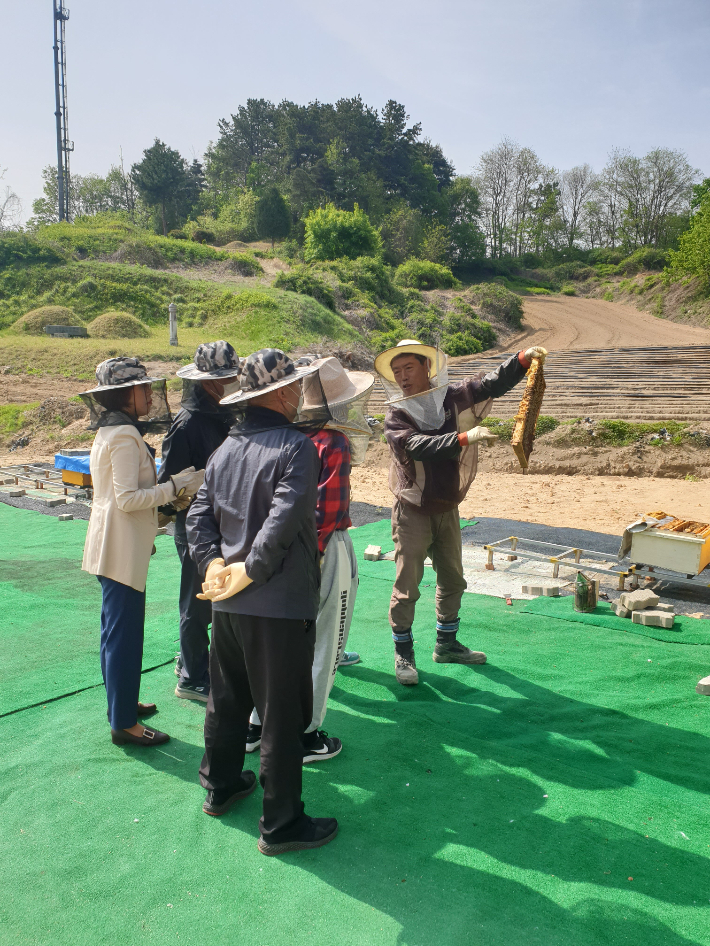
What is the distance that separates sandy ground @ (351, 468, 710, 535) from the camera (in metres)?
9.25

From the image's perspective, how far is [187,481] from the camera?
3316mm

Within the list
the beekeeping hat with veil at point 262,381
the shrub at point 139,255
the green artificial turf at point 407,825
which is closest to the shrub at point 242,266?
the shrub at point 139,255

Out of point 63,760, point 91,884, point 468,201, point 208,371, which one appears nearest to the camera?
point 91,884

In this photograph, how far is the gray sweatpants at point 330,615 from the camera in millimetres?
3229

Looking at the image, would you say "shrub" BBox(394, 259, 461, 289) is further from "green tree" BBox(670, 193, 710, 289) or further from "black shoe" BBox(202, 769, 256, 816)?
"black shoe" BBox(202, 769, 256, 816)

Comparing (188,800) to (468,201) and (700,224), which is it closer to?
(700,224)

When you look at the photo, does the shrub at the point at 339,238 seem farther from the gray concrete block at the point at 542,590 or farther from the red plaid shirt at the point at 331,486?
the red plaid shirt at the point at 331,486

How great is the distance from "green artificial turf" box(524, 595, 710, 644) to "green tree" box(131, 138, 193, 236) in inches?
2156

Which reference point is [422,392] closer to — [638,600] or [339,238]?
[638,600]

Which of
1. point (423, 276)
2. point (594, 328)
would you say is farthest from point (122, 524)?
point (423, 276)

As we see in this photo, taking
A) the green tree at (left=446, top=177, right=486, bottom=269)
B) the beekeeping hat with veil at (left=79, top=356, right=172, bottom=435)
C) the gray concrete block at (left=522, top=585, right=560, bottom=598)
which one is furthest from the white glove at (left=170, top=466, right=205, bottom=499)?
the green tree at (left=446, top=177, right=486, bottom=269)

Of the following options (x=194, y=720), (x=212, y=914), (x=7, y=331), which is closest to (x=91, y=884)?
(x=212, y=914)

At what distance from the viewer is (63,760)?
312cm

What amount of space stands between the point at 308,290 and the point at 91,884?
31566mm
